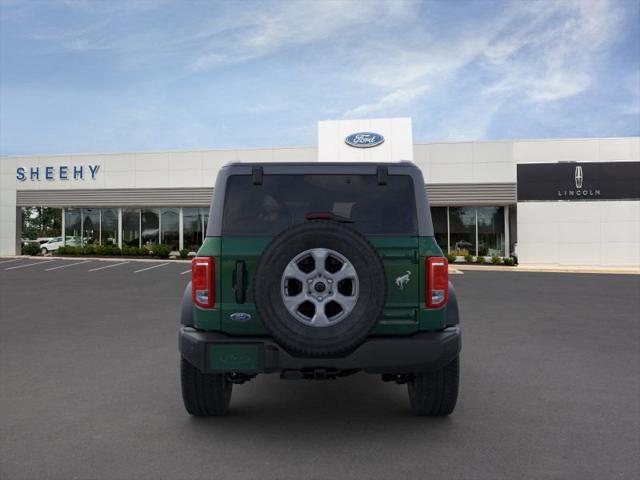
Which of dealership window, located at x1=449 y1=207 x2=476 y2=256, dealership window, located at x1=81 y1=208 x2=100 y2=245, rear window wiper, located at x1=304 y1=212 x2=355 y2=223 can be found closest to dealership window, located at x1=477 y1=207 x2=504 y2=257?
dealership window, located at x1=449 y1=207 x2=476 y2=256

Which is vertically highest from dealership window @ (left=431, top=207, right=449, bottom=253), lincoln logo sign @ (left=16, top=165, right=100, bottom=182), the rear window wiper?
lincoln logo sign @ (left=16, top=165, right=100, bottom=182)

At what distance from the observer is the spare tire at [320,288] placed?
11.5 ft

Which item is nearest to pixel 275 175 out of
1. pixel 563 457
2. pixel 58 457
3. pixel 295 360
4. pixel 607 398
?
pixel 295 360

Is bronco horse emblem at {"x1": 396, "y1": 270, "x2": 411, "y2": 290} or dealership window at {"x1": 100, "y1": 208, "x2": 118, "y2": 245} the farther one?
dealership window at {"x1": 100, "y1": 208, "x2": 118, "y2": 245}

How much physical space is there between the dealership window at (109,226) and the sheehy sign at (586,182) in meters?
23.8

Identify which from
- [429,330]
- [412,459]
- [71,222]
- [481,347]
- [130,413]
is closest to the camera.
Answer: [412,459]

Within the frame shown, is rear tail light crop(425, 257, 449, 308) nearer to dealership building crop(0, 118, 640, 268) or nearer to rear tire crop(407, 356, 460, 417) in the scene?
rear tire crop(407, 356, 460, 417)

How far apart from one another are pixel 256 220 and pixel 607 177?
86.2ft

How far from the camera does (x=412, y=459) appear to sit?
3611mm

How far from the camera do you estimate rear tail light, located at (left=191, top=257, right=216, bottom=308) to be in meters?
3.81

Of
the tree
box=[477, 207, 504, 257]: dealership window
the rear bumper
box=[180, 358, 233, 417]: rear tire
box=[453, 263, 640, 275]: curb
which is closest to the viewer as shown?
the rear bumper

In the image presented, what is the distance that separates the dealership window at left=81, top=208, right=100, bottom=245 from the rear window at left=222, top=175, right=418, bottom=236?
107 ft

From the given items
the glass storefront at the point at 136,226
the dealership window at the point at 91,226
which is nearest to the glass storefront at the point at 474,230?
the glass storefront at the point at 136,226

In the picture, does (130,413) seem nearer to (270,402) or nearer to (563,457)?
(270,402)
